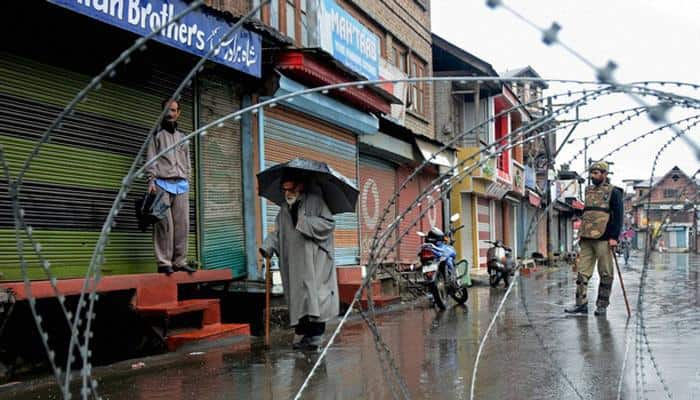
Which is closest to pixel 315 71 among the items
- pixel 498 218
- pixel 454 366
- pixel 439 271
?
pixel 439 271

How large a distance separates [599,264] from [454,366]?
14.5 feet

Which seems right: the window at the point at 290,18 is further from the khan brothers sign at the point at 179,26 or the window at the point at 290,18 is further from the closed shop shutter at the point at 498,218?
the closed shop shutter at the point at 498,218

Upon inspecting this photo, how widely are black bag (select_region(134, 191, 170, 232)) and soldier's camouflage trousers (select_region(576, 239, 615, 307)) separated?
5728mm

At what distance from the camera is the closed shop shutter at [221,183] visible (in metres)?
10.2

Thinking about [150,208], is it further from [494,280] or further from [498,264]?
[494,280]

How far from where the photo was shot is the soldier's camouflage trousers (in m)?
10.8

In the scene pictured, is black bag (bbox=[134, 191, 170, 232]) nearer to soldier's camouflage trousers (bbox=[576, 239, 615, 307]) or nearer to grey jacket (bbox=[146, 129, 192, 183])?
grey jacket (bbox=[146, 129, 192, 183])

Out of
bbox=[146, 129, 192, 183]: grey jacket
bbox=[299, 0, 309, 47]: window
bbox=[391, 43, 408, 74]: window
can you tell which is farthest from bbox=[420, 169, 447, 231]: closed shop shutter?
bbox=[146, 129, 192, 183]: grey jacket

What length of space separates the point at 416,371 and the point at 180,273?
3.08 metres

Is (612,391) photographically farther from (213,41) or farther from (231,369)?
(213,41)

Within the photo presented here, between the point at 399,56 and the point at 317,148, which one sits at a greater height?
the point at 399,56

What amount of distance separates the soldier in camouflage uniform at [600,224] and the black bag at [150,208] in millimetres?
5566

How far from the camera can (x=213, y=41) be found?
9258 millimetres

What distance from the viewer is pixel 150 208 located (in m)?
8.00
